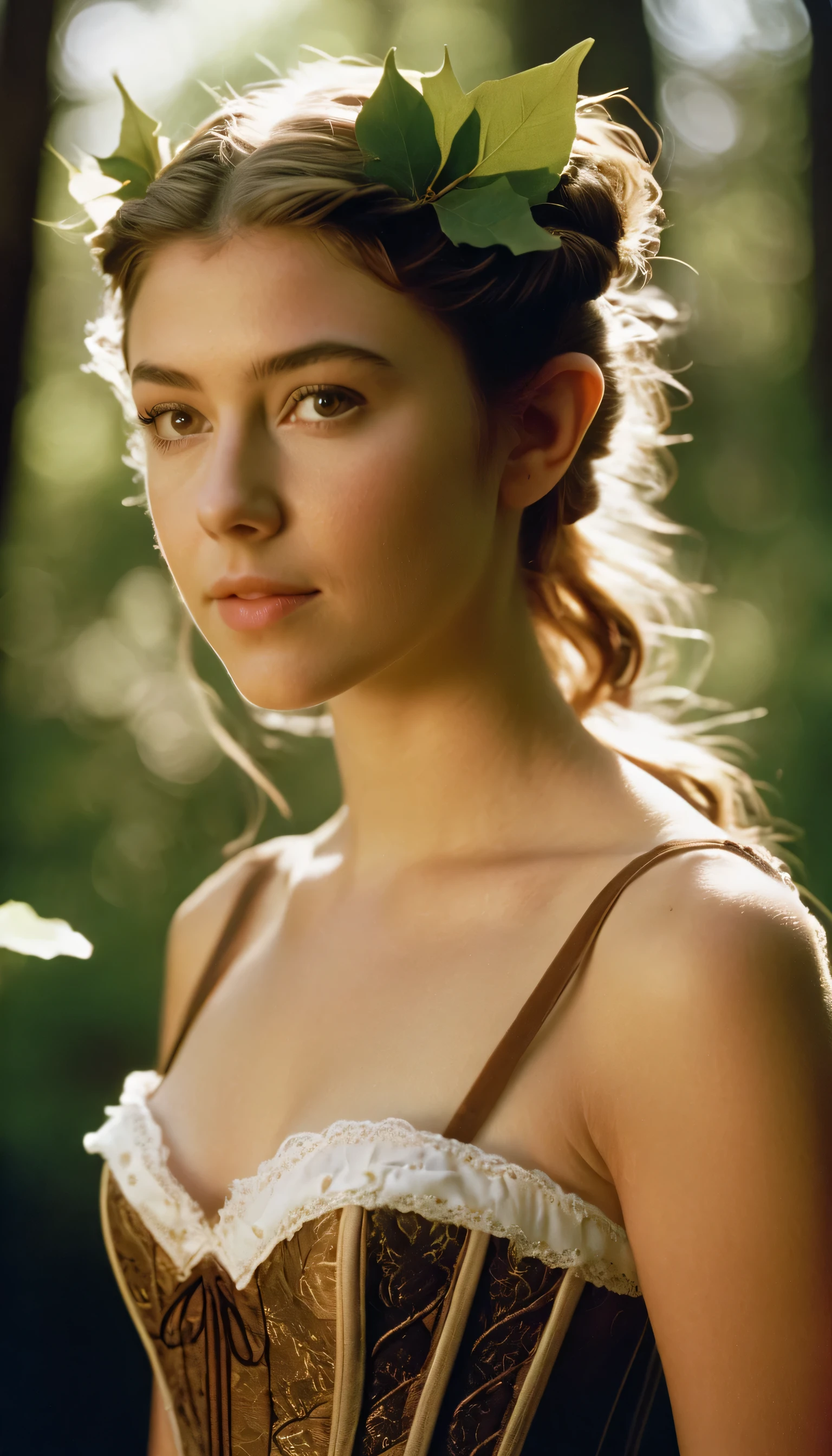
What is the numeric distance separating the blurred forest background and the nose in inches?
41.4

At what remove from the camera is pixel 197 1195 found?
38.8 inches

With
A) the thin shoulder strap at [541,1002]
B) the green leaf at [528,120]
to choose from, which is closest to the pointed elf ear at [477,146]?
the green leaf at [528,120]

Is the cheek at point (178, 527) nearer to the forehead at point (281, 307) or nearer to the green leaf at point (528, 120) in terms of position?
the forehead at point (281, 307)

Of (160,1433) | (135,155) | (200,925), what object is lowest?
(160,1433)

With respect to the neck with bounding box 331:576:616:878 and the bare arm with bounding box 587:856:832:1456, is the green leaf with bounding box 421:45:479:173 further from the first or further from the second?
the bare arm with bounding box 587:856:832:1456

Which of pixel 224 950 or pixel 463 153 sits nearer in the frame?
pixel 463 153

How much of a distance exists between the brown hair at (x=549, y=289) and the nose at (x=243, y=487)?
0.15 metres

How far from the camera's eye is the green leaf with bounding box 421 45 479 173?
0.87 m

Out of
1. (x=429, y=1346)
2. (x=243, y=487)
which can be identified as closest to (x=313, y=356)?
(x=243, y=487)

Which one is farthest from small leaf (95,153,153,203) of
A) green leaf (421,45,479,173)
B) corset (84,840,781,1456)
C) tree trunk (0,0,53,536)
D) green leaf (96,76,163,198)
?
corset (84,840,781,1456)

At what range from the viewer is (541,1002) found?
85cm

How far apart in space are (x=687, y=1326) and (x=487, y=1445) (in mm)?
182

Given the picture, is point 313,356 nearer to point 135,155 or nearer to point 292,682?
point 292,682

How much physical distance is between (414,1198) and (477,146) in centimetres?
75
